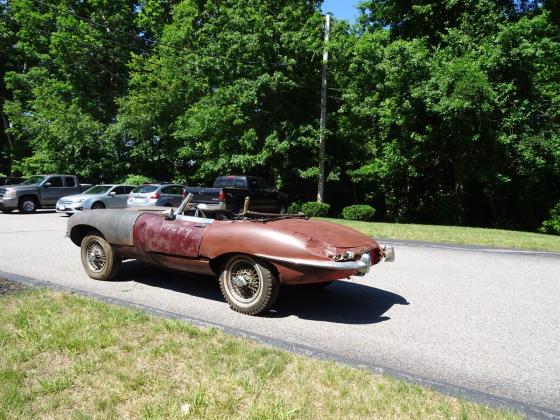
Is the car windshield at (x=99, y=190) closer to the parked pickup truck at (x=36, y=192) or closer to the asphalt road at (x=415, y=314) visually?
the parked pickup truck at (x=36, y=192)

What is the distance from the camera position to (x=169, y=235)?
5465mm

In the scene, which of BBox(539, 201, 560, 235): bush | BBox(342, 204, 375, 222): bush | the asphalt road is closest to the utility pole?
BBox(342, 204, 375, 222): bush

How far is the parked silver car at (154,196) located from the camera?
18.3 meters

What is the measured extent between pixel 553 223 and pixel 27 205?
928 inches

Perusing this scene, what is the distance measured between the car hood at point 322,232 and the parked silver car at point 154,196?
13908 millimetres

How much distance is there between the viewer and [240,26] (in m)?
22.6

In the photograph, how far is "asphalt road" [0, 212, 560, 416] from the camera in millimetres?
3662

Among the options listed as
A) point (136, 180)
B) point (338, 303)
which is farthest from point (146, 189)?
point (338, 303)

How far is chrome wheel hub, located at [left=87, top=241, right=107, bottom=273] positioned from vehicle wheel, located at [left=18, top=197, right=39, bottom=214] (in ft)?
51.9

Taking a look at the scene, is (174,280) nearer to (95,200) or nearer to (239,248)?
(239,248)

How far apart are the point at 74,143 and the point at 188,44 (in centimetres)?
944

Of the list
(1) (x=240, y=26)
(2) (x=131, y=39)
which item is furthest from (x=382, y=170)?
(2) (x=131, y=39)

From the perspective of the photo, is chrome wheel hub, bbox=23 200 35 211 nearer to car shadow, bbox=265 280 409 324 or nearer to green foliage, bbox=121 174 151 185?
green foliage, bbox=121 174 151 185

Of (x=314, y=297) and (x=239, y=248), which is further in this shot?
(x=314, y=297)
